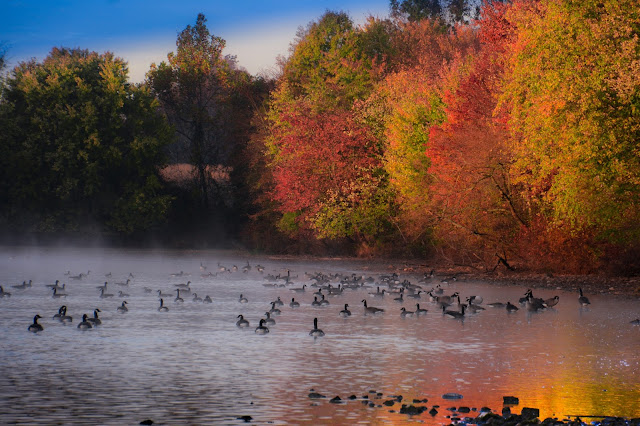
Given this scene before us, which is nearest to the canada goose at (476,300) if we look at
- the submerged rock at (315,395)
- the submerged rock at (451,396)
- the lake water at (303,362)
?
the lake water at (303,362)

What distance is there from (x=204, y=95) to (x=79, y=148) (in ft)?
44.8

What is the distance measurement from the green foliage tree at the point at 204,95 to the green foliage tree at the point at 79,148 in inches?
138

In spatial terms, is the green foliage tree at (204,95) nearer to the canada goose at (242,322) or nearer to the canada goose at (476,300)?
the canada goose at (476,300)

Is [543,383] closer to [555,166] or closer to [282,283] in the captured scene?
[555,166]

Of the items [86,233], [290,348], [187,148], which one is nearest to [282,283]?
[290,348]

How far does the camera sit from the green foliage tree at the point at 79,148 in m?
77.9

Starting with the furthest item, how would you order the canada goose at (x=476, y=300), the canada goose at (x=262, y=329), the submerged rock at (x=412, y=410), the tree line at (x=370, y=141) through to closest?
the tree line at (x=370, y=141), the canada goose at (x=476, y=300), the canada goose at (x=262, y=329), the submerged rock at (x=412, y=410)

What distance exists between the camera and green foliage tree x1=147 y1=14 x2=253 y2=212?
275 ft

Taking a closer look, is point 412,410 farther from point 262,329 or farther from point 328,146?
point 328,146

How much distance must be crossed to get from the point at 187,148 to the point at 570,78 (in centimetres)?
5723

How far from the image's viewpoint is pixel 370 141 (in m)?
66.0

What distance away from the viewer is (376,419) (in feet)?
43.3

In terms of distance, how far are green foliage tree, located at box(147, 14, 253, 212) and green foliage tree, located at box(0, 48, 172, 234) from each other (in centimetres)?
350

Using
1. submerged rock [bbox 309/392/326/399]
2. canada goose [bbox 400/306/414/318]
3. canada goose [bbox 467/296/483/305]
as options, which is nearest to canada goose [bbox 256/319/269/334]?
canada goose [bbox 400/306/414/318]
